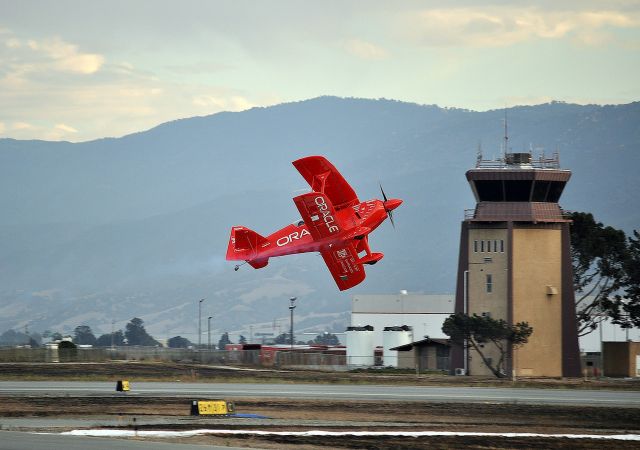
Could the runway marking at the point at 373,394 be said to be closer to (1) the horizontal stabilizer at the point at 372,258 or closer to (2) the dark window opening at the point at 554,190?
(1) the horizontal stabilizer at the point at 372,258

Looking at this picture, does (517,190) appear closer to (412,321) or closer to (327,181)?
(327,181)

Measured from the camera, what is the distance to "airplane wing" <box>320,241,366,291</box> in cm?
6127

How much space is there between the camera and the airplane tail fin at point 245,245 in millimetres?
60938

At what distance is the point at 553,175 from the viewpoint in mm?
110438

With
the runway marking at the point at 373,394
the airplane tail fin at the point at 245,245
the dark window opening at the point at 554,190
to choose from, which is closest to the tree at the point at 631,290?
the dark window opening at the point at 554,190

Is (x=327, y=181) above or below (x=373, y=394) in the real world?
above

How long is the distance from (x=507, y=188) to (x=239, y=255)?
54.2 meters

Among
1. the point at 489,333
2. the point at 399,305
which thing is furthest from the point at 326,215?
the point at 399,305

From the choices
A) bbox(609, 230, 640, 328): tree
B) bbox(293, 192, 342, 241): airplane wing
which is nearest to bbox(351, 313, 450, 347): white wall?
bbox(609, 230, 640, 328): tree

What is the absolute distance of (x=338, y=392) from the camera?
71125mm

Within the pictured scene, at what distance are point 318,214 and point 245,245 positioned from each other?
16.6 feet

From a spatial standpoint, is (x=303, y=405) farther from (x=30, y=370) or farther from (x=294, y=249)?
(x=30, y=370)

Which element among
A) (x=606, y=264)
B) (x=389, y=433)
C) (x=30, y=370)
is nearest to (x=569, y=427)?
(x=389, y=433)

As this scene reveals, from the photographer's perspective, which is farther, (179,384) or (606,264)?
(606,264)
